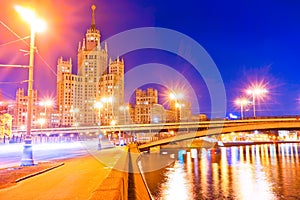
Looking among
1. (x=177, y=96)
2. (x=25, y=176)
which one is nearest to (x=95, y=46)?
(x=177, y=96)

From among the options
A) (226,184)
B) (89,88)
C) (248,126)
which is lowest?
(226,184)

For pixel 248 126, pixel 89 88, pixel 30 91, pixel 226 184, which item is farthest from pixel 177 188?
pixel 89 88

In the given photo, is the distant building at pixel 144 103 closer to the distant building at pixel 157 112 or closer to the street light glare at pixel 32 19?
the distant building at pixel 157 112

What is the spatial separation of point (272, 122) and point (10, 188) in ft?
176

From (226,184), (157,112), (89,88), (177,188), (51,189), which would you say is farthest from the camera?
(89,88)

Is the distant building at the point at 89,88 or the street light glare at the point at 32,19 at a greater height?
the distant building at the point at 89,88

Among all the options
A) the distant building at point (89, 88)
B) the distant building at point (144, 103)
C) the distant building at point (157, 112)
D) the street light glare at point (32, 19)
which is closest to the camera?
the street light glare at point (32, 19)

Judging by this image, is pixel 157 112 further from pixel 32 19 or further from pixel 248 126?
pixel 32 19

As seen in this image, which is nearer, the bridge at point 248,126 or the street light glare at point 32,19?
the street light glare at point 32,19

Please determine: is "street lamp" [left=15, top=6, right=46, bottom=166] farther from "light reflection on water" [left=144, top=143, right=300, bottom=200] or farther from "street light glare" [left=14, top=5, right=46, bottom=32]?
"light reflection on water" [left=144, top=143, right=300, bottom=200]

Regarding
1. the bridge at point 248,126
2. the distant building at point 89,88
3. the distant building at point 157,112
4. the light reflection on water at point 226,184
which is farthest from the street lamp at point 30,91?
the distant building at point 89,88

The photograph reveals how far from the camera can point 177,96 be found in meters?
60.9

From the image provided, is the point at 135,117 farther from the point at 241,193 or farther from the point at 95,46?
the point at 241,193

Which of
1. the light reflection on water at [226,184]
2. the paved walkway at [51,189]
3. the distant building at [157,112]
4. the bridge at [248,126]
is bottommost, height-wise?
the light reflection on water at [226,184]
